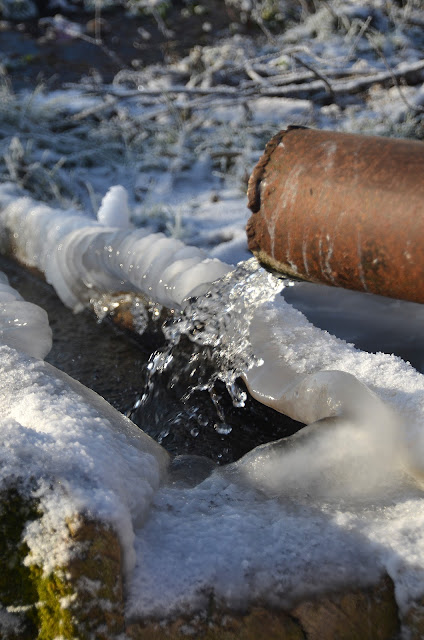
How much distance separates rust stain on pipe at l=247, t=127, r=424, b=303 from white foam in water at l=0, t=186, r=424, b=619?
0.18m

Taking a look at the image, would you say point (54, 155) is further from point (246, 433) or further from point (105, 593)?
point (105, 593)

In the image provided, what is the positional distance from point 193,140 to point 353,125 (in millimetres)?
969

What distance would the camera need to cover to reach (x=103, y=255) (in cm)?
233

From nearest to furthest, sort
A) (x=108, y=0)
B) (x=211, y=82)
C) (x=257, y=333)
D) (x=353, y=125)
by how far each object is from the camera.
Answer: (x=257, y=333)
(x=353, y=125)
(x=211, y=82)
(x=108, y=0)

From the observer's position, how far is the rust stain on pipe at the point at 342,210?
150 centimetres

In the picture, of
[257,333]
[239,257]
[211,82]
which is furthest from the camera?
[211,82]

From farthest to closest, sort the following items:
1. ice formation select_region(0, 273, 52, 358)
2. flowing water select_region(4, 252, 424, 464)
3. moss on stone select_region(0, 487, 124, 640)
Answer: flowing water select_region(4, 252, 424, 464), ice formation select_region(0, 273, 52, 358), moss on stone select_region(0, 487, 124, 640)

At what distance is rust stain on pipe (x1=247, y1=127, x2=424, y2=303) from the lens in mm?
1497

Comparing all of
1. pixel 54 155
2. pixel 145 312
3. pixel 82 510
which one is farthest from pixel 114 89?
pixel 82 510

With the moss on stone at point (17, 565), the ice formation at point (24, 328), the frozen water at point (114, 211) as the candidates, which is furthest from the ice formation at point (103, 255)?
the moss on stone at point (17, 565)

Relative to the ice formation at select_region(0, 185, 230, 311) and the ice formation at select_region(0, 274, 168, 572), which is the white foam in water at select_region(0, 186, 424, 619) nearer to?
the ice formation at select_region(0, 274, 168, 572)

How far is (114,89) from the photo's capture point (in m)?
4.25

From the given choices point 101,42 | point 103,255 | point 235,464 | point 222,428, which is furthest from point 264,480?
point 101,42

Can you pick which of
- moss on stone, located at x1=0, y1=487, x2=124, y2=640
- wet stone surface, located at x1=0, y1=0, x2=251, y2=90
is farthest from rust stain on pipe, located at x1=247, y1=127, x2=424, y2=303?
wet stone surface, located at x1=0, y1=0, x2=251, y2=90
